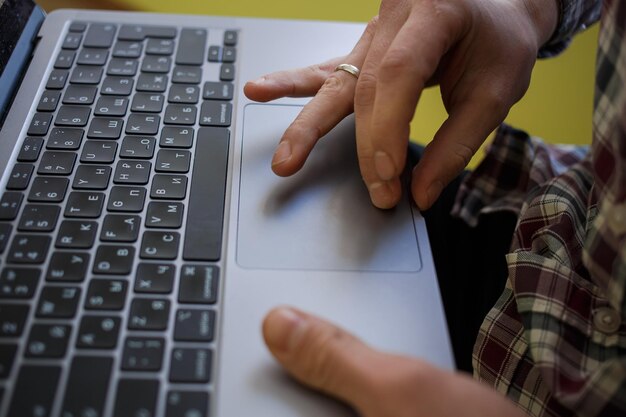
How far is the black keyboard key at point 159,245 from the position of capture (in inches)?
17.5

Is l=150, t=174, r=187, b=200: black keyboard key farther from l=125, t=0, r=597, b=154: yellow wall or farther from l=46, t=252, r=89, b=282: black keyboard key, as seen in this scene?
l=125, t=0, r=597, b=154: yellow wall

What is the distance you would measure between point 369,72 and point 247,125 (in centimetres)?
12

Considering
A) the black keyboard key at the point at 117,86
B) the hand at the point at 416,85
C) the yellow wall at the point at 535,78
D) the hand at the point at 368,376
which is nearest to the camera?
the hand at the point at 368,376

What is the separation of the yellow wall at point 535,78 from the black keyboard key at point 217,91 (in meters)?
0.38

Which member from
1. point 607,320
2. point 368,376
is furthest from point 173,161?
point 607,320

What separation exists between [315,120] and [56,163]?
0.21 meters

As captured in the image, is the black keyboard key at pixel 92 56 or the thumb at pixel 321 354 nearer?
the thumb at pixel 321 354

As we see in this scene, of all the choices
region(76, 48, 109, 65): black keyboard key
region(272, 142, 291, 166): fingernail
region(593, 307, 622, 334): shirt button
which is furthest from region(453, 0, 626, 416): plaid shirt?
region(76, 48, 109, 65): black keyboard key

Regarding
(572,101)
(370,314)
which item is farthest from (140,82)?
(572,101)

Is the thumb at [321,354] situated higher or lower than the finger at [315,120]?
lower

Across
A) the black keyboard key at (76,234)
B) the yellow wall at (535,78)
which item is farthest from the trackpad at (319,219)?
the yellow wall at (535,78)

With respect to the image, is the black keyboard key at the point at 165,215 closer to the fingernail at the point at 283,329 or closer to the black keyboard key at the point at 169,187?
the black keyboard key at the point at 169,187

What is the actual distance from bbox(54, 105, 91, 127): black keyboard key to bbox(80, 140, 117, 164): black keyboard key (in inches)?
1.1

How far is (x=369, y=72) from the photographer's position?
0.51m
